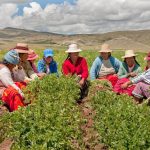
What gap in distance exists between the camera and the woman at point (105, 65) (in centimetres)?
1288

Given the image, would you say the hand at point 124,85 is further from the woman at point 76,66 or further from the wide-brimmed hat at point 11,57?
the wide-brimmed hat at point 11,57

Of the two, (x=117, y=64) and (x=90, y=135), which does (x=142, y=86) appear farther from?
(x=90, y=135)

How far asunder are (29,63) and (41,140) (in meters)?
5.71

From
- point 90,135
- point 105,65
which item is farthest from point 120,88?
point 90,135

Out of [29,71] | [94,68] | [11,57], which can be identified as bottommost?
[94,68]

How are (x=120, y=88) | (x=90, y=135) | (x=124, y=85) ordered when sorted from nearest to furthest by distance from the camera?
(x=90, y=135), (x=124, y=85), (x=120, y=88)

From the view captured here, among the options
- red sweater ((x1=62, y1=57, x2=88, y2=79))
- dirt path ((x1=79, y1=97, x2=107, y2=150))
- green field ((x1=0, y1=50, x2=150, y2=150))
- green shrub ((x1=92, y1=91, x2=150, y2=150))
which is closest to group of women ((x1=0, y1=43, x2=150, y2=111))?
red sweater ((x1=62, y1=57, x2=88, y2=79))

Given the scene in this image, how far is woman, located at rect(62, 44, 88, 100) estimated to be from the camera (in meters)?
12.0

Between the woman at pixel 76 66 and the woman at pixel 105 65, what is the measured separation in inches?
30.5

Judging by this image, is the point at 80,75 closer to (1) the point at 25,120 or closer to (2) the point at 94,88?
(2) the point at 94,88

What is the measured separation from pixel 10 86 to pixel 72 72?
10.9ft

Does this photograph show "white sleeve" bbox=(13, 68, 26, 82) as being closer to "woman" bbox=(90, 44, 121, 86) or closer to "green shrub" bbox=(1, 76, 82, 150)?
"woman" bbox=(90, 44, 121, 86)

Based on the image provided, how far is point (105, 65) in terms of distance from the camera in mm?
12945

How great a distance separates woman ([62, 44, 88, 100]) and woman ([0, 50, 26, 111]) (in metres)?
2.55
